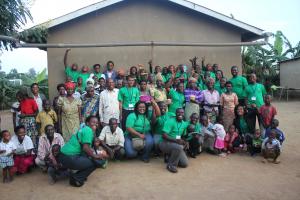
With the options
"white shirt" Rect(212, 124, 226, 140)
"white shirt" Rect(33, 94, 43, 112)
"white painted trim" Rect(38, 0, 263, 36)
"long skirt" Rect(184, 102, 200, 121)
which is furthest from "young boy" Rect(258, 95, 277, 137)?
"white shirt" Rect(33, 94, 43, 112)

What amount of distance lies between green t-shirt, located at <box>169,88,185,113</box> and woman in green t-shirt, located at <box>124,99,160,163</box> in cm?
71

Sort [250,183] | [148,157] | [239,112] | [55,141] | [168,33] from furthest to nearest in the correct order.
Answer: [168,33], [239,112], [148,157], [55,141], [250,183]

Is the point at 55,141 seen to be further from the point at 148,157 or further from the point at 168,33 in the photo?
the point at 168,33

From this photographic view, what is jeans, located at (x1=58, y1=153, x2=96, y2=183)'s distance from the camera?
533 centimetres

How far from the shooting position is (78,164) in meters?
5.34

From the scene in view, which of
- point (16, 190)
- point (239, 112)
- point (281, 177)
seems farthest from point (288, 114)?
point (16, 190)

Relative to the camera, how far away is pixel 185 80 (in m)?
7.97

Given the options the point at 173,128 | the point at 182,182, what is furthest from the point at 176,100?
the point at 182,182

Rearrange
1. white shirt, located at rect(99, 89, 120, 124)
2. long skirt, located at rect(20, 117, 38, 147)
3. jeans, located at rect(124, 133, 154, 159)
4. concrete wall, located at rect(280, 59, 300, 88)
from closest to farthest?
long skirt, located at rect(20, 117, 38, 147), jeans, located at rect(124, 133, 154, 159), white shirt, located at rect(99, 89, 120, 124), concrete wall, located at rect(280, 59, 300, 88)

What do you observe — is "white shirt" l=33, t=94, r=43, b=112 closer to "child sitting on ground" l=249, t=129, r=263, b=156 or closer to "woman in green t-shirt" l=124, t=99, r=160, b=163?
"woman in green t-shirt" l=124, t=99, r=160, b=163

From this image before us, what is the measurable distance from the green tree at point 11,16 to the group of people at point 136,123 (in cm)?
137

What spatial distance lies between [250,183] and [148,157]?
7.19 feet

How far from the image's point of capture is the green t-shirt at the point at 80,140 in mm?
5297

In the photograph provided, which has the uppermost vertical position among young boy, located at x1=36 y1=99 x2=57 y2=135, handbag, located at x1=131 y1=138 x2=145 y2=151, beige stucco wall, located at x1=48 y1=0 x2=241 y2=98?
beige stucco wall, located at x1=48 y1=0 x2=241 y2=98
